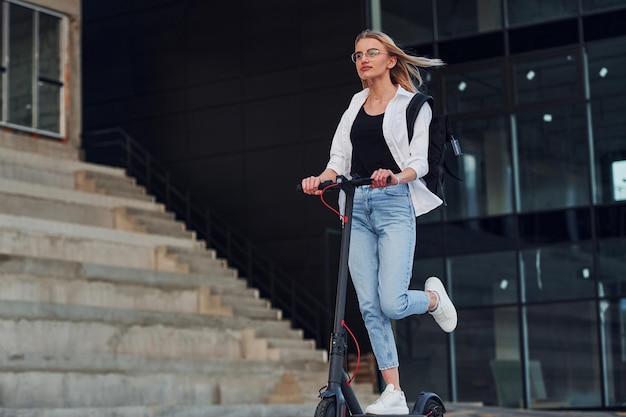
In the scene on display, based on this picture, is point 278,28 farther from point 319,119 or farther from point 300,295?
point 300,295

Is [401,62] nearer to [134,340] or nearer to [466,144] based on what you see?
[134,340]

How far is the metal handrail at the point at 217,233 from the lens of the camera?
21.9 metres

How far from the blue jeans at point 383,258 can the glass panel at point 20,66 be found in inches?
645

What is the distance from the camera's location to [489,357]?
2006cm

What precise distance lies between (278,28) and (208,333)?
8.94 m

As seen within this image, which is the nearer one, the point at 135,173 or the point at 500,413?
the point at 500,413

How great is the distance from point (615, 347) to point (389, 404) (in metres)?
14.2

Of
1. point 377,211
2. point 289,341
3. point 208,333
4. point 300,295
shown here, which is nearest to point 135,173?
point 300,295

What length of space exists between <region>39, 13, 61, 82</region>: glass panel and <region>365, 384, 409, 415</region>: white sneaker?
17576 mm

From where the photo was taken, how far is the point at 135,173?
2489cm

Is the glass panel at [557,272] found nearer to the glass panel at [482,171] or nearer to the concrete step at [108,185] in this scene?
the glass panel at [482,171]

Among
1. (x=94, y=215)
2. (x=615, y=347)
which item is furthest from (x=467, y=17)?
(x=94, y=215)

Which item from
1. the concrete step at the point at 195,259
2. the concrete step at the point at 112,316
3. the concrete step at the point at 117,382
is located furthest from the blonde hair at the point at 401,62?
the concrete step at the point at 195,259

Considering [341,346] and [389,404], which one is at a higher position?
[341,346]
